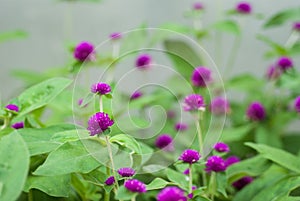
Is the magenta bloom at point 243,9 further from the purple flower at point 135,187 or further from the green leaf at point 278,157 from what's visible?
the purple flower at point 135,187

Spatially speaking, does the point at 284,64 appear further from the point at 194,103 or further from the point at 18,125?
the point at 18,125

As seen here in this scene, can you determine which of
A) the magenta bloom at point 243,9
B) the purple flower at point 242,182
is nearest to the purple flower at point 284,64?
the magenta bloom at point 243,9

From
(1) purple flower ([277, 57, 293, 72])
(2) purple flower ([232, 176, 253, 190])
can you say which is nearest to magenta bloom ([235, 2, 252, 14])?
(1) purple flower ([277, 57, 293, 72])

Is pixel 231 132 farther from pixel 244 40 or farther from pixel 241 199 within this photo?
pixel 244 40

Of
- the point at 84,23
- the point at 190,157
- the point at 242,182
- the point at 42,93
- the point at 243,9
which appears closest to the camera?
the point at 190,157

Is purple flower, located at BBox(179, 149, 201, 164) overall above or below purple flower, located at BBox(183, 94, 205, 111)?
below

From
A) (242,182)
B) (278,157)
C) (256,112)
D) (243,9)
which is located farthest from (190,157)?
(243,9)

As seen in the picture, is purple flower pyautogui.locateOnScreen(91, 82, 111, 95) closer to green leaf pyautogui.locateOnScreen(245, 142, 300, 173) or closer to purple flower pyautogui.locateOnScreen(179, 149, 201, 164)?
purple flower pyautogui.locateOnScreen(179, 149, 201, 164)
